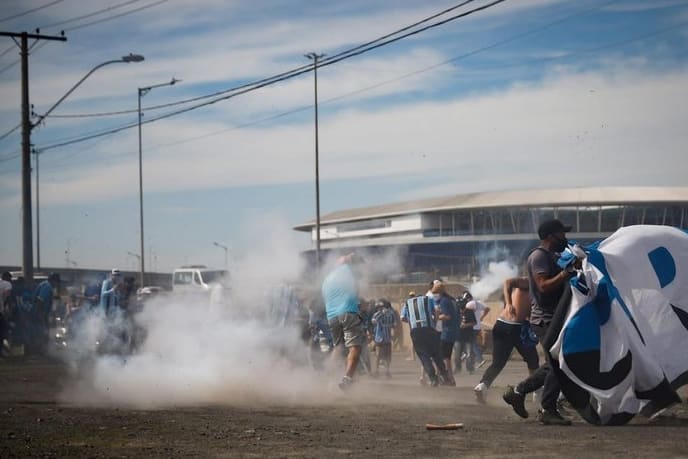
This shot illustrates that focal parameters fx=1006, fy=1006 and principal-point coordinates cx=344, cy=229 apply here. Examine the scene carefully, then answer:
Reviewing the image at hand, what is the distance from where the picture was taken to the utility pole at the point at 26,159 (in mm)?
25797

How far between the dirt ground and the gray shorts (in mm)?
857

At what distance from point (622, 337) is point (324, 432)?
9.64 feet

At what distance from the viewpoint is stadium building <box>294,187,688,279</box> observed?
267ft

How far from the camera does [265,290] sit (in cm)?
1677

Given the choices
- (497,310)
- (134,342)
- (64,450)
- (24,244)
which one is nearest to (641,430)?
(64,450)

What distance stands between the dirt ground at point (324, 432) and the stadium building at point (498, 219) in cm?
6400

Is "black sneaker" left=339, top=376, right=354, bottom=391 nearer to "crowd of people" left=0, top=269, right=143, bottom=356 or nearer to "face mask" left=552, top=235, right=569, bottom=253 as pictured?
"face mask" left=552, top=235, right=569, bottom=253

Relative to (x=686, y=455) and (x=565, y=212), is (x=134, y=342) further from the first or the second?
(x=565, y=212)

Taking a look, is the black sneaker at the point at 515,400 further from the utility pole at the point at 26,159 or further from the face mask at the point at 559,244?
the utility pole at the point at 26,159

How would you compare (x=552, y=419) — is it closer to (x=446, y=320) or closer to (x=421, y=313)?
(x=421, y=313)

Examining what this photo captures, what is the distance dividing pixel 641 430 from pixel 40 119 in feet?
71.9

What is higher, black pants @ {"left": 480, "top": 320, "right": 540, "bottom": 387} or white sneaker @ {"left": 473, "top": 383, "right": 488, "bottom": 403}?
black pants @ {"left": 480, "top": 320, "right": 540, "bottom": 387}

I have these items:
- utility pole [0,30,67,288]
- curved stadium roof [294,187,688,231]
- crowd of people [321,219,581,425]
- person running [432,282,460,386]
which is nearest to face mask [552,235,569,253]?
crowd of people [321,219,581,425]

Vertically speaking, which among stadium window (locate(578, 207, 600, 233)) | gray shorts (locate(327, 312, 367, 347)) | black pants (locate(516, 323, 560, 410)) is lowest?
black pants (locate(516, 323, 560, 410))
